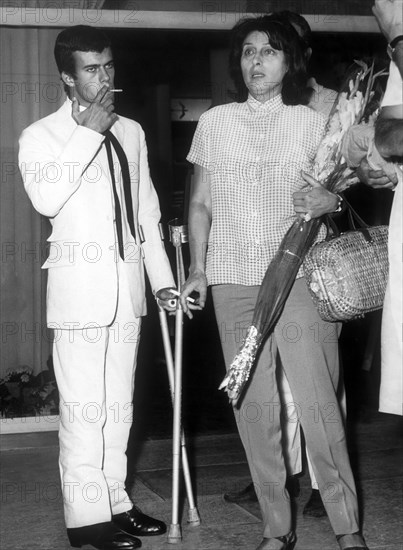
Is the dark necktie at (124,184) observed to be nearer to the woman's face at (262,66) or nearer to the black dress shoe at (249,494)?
the woman's face at (262,66)

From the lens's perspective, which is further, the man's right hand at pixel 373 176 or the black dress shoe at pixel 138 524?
the black dress shoe at pixel 138 524

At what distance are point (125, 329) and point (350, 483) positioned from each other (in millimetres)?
1120

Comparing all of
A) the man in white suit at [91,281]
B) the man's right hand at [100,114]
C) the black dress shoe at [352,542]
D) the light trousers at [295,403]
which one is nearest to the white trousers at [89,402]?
the man in white suit at [91,281]

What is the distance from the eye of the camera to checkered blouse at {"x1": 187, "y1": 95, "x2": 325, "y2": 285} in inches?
154

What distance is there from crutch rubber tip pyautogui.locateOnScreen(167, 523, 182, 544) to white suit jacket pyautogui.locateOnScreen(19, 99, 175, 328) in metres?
0.91

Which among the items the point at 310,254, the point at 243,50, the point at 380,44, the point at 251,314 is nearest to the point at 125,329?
the point at 251,314

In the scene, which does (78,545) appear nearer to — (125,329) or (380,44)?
(125,329)

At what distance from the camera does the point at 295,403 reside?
152 inches

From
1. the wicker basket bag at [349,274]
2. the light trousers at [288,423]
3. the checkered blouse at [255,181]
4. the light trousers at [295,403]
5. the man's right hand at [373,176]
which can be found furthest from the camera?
the light trousers at [288,423]

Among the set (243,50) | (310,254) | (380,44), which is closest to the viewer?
(310,254)

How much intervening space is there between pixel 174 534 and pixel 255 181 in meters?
1.52

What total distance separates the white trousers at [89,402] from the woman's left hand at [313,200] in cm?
86

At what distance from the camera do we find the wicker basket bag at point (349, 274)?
356 cm

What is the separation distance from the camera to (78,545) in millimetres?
4094
